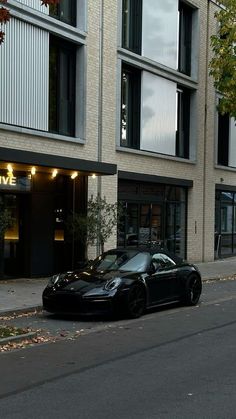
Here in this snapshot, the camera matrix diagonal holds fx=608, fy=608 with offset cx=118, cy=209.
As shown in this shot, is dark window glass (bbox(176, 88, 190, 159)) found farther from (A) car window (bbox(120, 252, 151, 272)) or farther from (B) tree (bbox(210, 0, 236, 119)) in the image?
(A) car window (bbox(120, 252, 151, 272))

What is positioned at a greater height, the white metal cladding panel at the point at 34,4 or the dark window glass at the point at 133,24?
the dark window glass at the point at 133,24

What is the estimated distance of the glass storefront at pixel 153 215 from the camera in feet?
70.4

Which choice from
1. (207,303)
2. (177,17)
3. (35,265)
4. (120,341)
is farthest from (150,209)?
(120,341)

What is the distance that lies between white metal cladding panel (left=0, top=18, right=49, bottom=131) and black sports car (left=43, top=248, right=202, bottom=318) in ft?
19.0

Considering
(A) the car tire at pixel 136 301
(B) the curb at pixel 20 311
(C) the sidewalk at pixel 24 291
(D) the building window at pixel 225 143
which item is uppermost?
(D) the building window at pixel 225 143

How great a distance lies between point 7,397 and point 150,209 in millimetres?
16983

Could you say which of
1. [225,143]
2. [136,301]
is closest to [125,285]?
[136,301]

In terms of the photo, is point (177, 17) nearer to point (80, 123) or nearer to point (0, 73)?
point (80, 123)

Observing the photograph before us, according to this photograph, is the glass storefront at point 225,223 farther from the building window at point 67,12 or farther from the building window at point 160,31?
the building window at point 67,12

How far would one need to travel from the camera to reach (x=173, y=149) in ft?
79.4

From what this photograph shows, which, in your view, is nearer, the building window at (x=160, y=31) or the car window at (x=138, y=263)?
the car window at (x=138, y=263)

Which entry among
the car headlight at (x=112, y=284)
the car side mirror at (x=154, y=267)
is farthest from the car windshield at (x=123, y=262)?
the car headlight at (x=112, y=284)

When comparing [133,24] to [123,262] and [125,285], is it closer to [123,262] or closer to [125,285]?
[123,262]

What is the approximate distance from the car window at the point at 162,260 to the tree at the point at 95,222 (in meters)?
4.89
